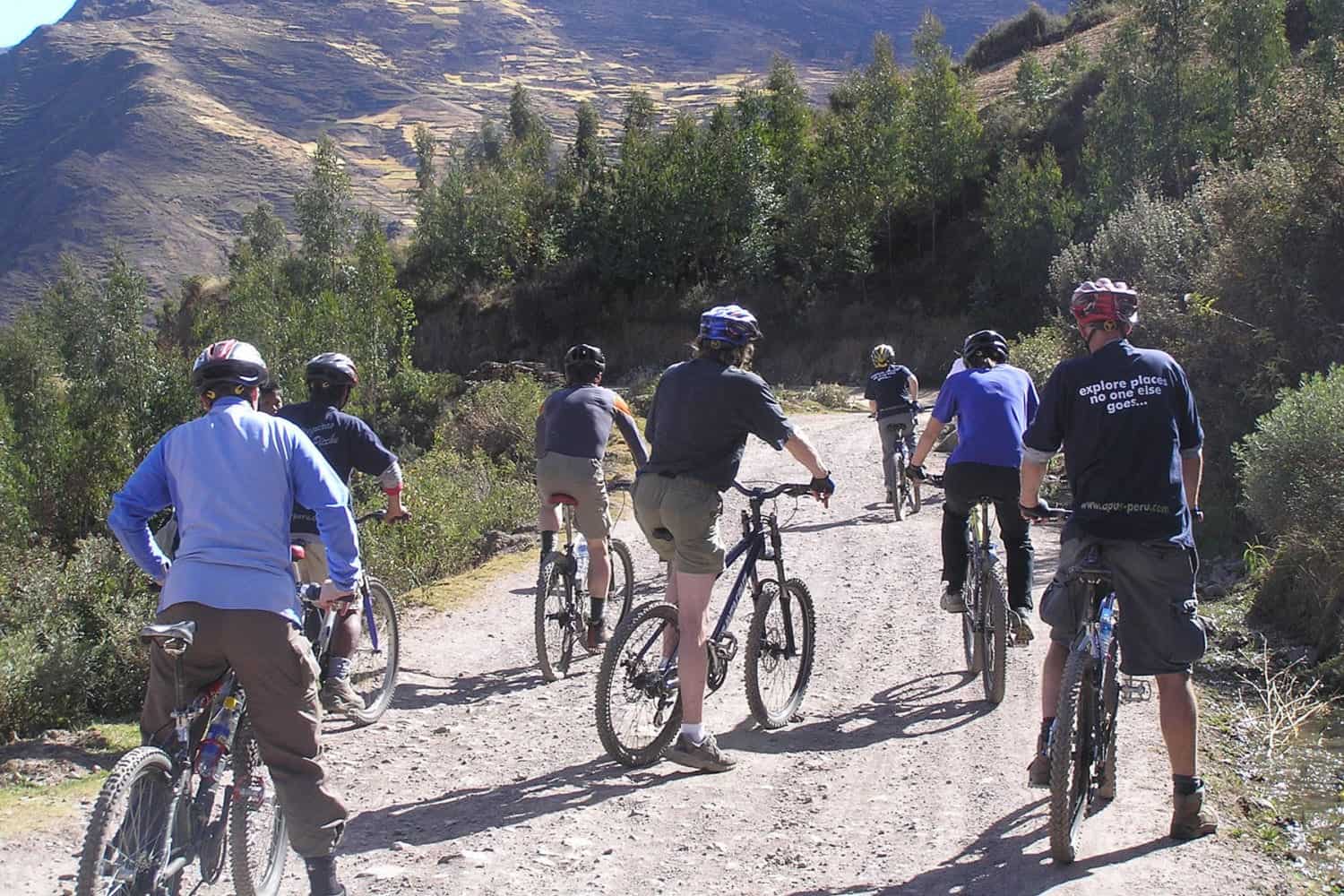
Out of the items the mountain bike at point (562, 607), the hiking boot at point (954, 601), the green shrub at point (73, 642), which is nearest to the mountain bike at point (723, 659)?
the hiking boot at point (954, 601)

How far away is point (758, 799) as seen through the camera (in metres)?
5.57

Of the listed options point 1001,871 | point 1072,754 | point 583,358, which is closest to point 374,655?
point 583,358

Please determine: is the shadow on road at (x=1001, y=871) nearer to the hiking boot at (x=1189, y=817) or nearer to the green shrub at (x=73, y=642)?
the hiking boot at (x=1189, y=817)

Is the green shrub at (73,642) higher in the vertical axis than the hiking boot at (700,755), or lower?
higher

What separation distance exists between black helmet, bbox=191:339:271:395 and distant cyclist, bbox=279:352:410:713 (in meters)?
2.22

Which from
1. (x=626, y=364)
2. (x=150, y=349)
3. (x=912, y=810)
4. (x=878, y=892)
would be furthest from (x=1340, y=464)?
(x=626, y=364)

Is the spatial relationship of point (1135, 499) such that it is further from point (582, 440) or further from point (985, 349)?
point (582, 440)

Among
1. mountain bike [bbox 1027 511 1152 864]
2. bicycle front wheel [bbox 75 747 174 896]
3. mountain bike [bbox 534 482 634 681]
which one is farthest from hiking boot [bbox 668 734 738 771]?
bicycle front wheel [bbox 75 747 174 896]

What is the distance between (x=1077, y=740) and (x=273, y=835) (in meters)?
3.12

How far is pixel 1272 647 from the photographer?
8.34 metres

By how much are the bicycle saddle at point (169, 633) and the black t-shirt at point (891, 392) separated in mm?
10728

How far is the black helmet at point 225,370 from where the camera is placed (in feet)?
13.4

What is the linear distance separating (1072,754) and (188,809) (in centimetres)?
325

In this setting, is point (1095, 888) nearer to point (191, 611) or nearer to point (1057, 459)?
point (191, 611)
